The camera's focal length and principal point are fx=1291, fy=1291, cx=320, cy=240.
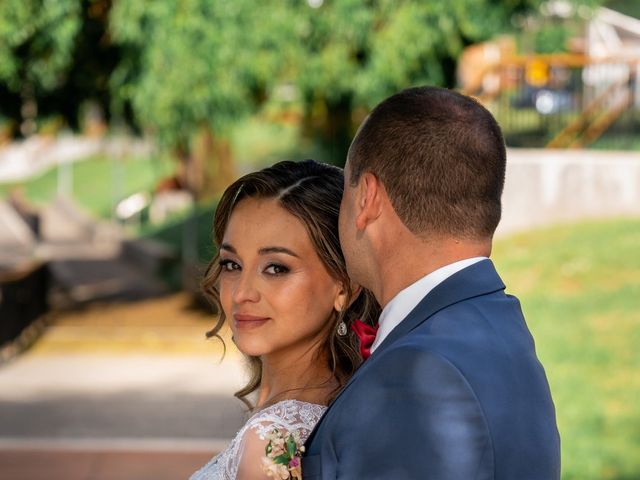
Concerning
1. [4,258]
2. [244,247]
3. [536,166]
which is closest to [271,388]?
[244,247]

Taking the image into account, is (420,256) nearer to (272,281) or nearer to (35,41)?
(272,281)

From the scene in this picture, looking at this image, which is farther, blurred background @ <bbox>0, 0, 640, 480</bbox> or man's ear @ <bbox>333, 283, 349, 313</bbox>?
blurred background @ <bbox>0, 0, 640, 480</bbox>

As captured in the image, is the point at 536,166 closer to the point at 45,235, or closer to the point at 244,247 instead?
the point at 244,247

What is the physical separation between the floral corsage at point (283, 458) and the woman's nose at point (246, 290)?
16.8 inches

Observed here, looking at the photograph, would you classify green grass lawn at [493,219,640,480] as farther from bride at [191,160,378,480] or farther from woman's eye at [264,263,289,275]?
woman's eye at [264,263,289,275]

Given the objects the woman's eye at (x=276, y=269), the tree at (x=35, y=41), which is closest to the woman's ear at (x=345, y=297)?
the woman's eye at (x=276, y=269)

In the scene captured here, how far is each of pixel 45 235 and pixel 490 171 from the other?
3675 centimetres

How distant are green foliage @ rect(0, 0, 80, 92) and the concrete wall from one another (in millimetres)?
5800

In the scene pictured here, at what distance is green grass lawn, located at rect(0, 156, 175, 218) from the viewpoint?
46.4 m

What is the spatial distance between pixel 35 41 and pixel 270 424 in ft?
47.8

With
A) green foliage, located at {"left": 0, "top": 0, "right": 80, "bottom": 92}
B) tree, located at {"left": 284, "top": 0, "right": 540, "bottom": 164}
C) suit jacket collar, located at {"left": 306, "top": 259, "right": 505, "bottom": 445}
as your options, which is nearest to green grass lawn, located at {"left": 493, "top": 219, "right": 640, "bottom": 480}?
tree, located at {"left": 284, "top": 0, "right": 540, "bottom": 164}

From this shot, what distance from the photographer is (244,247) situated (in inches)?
108

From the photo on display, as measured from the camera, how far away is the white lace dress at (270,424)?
2566mm

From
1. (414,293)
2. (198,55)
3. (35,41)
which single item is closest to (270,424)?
(414,293)
